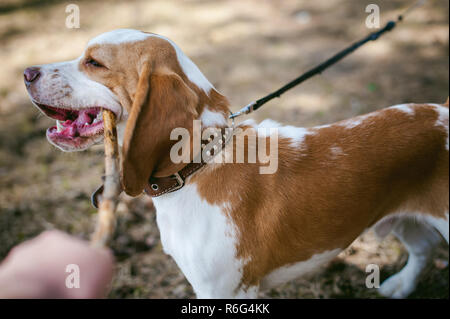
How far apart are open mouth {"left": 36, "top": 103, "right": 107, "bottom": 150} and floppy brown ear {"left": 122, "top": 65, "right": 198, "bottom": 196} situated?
34cm

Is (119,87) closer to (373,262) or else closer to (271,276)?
(271,276)

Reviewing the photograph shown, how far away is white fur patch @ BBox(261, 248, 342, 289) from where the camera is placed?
2.24 m

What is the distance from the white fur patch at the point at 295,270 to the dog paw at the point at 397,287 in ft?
3.23

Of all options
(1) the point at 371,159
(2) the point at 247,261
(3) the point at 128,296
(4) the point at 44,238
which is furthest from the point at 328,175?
(3) the point at 128,296

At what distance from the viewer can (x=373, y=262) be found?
3.23 metres

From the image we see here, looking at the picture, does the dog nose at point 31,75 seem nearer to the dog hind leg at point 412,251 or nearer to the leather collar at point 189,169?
the leather collar at point 189,169

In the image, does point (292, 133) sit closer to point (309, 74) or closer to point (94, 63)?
point (309, 74)

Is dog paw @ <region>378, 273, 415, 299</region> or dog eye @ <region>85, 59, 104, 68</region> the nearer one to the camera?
dog eye @ <region>85, 59, 104, 68</region>

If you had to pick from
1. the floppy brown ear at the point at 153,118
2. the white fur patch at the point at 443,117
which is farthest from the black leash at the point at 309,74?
the white fur patch at the point at 443,117

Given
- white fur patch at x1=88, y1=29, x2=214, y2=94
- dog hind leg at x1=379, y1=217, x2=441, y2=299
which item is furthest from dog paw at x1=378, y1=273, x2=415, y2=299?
white fur patch at x1=88, y1=29, x2=214, y2=94

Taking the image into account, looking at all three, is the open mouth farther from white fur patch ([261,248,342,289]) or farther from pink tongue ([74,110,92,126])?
white fur patch ([261,248,342,289])

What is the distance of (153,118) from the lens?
177 cm

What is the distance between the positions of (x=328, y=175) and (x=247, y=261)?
2.20 feet

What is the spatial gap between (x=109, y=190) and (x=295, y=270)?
1268mm
